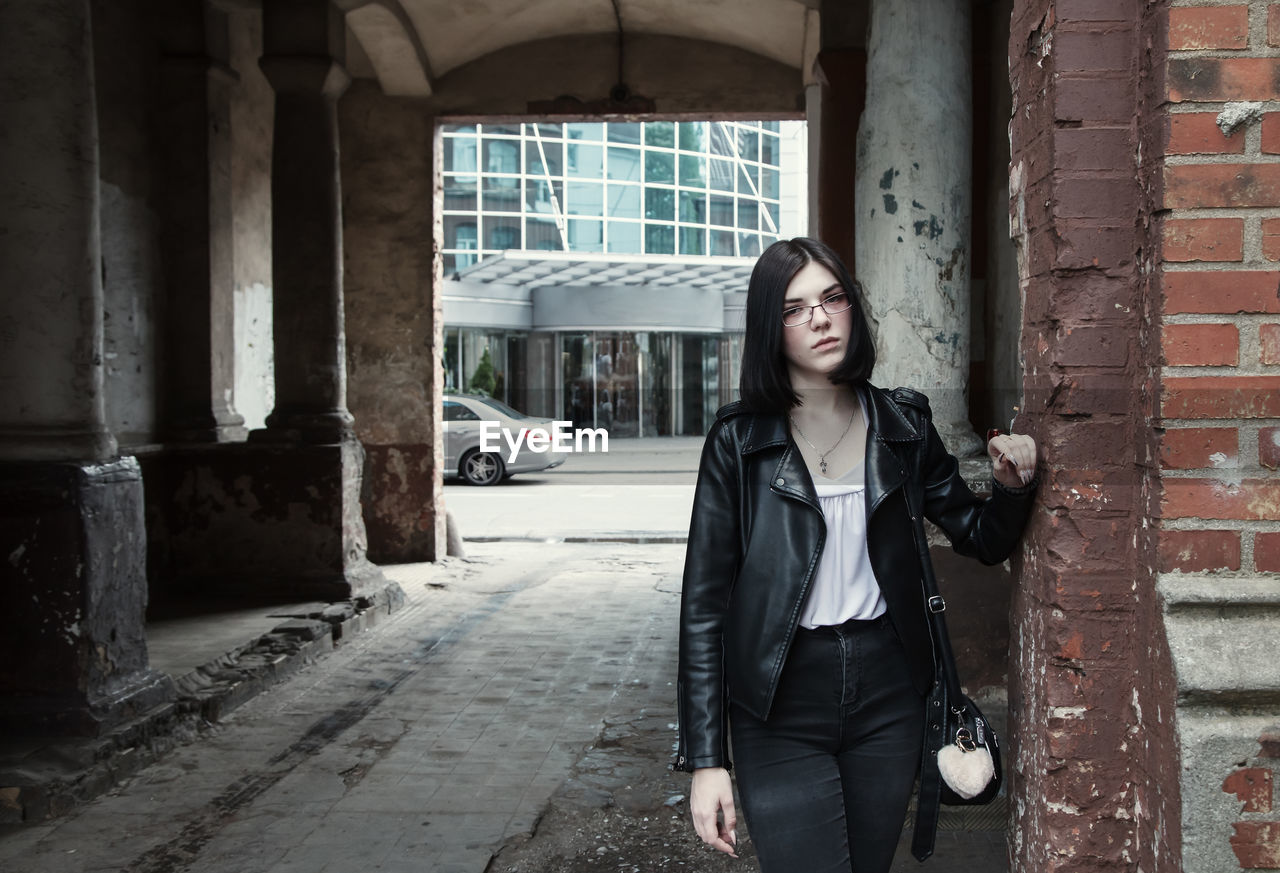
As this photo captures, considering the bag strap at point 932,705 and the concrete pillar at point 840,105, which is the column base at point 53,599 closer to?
the bag strap at point 932,705

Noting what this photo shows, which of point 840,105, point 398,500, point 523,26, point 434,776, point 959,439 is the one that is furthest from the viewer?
point 398,500

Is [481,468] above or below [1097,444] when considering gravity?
below

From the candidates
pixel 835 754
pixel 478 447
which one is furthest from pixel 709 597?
pixel 478 447

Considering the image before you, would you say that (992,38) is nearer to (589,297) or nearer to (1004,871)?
(1004,871)

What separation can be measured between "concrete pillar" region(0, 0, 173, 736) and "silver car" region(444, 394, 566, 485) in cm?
1268

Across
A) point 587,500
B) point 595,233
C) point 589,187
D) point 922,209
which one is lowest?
point 587,500

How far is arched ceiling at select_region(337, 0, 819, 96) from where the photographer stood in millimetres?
8312

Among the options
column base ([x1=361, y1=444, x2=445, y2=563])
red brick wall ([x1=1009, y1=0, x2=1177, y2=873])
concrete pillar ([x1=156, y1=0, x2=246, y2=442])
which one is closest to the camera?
red brick wall ([x1=1009, y1=0, x2=1177, y2=873])

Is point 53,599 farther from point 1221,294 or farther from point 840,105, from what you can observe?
point 840,105

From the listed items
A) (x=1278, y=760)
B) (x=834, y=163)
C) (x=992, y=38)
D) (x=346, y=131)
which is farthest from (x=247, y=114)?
(x=1278, y=760)

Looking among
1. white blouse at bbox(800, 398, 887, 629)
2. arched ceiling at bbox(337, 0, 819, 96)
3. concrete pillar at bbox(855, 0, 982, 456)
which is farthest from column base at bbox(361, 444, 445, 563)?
white blouse at bbox(800, 398, 887, 629)

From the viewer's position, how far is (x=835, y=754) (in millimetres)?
2125

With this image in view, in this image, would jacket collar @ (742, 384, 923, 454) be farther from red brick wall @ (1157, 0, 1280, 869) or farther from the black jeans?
red brick wall @ (1157, 0, 1280, 869)

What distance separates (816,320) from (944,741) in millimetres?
760
